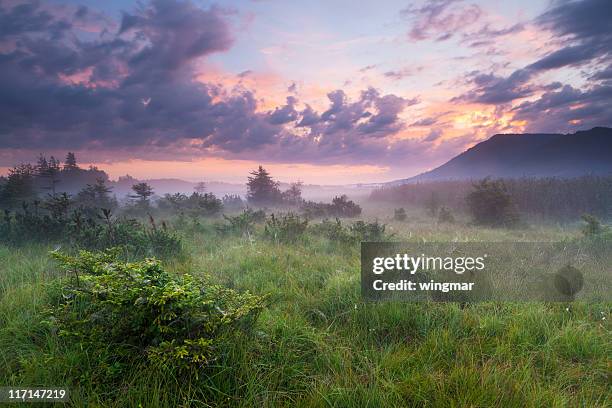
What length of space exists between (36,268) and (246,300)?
4414mm

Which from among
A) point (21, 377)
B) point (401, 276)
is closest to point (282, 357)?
point (21, 377)

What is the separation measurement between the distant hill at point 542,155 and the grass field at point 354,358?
54.6m

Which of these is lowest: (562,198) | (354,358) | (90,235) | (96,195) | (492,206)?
(354,358)

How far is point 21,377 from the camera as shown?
239cm

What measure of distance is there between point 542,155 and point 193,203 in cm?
8036

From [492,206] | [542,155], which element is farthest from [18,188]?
[542,155]

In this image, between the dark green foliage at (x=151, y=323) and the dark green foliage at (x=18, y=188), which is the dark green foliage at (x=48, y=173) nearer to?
the dark green foliage at (x=18, y=188)

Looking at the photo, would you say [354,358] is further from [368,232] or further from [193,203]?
[193,203]

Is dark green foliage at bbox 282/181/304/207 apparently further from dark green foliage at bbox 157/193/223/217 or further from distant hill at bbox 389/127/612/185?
distant hill at bbox 389/127/612/185

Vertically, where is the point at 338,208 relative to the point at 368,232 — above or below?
above

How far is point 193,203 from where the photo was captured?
57.7ft

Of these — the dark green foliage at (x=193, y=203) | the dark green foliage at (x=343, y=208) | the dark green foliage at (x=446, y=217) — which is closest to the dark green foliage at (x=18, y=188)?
the dark green foliage at (x=193, y=203)

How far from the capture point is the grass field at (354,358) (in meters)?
2.28

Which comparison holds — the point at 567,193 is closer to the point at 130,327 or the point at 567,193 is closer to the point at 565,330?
the point at 565,330
